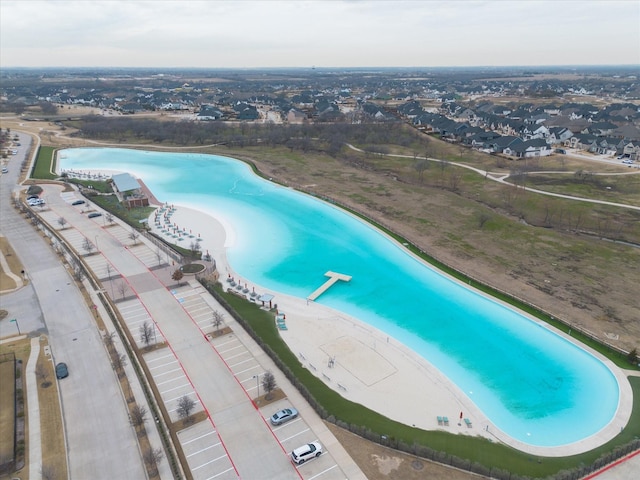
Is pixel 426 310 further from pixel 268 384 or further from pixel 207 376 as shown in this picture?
pixel 207 376

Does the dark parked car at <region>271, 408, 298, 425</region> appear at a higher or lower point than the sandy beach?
higher

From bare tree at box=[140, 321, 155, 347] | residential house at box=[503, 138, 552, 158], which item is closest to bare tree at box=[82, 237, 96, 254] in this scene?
bare tree at box=[140, 321, 155, 347]

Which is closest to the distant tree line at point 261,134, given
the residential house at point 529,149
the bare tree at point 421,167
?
the bare tree at point 421,167

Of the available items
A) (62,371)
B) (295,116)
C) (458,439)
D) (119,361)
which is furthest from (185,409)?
(295,116)

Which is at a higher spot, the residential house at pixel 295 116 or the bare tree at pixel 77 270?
the residential house at pixel 295 116

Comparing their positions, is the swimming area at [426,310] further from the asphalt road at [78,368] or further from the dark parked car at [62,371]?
the dark parked car at [62,371]

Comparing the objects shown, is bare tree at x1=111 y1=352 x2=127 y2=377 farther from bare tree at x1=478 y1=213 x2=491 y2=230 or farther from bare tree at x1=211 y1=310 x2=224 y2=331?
bare tree at x1=478 y1=213 x2=491 y2=230
